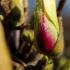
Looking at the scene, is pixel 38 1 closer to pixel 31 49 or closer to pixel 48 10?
pixel 48 10

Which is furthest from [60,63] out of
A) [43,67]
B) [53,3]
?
[53,3]

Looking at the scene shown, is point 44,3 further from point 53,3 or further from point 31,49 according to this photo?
point 31,49

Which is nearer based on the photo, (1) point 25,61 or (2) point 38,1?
(2) point 38,1

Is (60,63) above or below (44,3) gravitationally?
below

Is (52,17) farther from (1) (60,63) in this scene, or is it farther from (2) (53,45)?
(1) (60,63)

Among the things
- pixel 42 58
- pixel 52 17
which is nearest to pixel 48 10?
pixel 52 17

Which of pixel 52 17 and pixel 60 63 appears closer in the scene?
pixel 52 17

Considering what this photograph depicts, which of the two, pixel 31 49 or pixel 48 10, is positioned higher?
pixel 48 10
